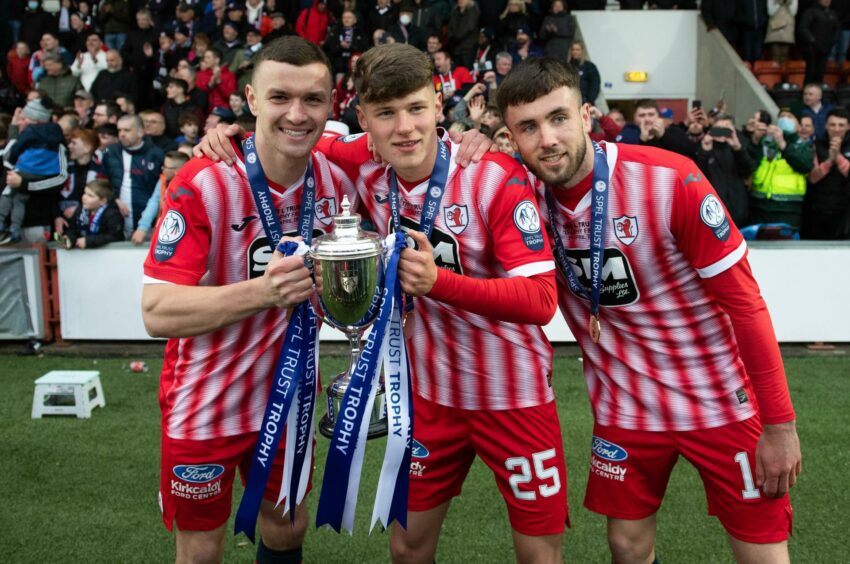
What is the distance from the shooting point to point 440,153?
114 inches

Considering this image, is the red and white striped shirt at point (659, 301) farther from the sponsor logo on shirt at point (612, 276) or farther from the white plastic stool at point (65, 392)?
the white plastic stool at point (65, 392)

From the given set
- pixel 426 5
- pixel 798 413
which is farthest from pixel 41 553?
pixel 426 5

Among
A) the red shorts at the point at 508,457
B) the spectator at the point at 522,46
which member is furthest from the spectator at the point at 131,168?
the red shorts at the point at 508,457

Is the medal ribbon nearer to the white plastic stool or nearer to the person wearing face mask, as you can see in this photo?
the white plastic stool

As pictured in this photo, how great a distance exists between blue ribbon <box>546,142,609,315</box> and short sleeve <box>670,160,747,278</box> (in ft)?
0.76

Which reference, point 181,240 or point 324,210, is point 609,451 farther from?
point 181,240

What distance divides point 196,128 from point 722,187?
220 inches

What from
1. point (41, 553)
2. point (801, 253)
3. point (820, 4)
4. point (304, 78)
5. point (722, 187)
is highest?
point (820, 4)

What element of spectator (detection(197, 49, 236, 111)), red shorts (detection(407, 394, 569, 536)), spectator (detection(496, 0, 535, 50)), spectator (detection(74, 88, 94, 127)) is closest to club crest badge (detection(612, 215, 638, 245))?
red shorts (detection(407, 394, 569, 536))

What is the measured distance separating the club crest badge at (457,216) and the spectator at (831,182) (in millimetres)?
6410

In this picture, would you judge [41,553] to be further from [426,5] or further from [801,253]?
[426,5]

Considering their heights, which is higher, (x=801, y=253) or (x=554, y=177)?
(x=554, y=177)

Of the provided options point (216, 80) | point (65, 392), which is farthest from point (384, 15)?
point (65, 392)

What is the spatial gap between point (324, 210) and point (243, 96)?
785cm
